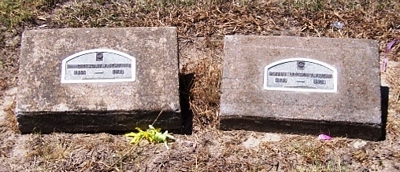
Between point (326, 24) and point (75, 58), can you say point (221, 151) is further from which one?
point (326, 24)

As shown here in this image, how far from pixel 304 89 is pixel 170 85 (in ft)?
2.46

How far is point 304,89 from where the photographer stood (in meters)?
3.95

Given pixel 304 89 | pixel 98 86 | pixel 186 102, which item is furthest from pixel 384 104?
pixel 98 86

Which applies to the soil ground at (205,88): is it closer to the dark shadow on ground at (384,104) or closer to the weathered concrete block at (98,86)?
the dark shadow on ground at (384,104)

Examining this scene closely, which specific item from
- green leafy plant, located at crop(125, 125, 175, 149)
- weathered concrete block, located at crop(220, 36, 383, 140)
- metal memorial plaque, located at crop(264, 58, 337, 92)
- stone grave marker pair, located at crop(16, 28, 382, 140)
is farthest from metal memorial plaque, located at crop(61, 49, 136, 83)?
metal memorial plaque, located at crop(264, 58, 337, 92)

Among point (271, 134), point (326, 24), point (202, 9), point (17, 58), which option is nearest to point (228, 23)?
point (202, 9)

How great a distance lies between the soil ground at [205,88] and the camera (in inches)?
154

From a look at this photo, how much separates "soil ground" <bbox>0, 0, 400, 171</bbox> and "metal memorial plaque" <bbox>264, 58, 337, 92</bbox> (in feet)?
0.98

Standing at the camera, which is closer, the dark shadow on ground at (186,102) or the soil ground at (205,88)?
the soil ground at (205,88)

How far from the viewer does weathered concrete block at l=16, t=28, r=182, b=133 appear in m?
3.88

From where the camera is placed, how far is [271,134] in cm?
407

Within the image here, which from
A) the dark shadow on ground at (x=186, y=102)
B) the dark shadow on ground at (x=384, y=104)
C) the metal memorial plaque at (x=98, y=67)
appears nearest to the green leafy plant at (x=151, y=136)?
the dark shadow on ground at (x=186, y=102)

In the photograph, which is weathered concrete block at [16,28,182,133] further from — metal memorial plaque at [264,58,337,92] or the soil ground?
metal memorial plaque at [264,58,337,92]

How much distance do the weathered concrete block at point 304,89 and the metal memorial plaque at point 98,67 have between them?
1.83 feet
